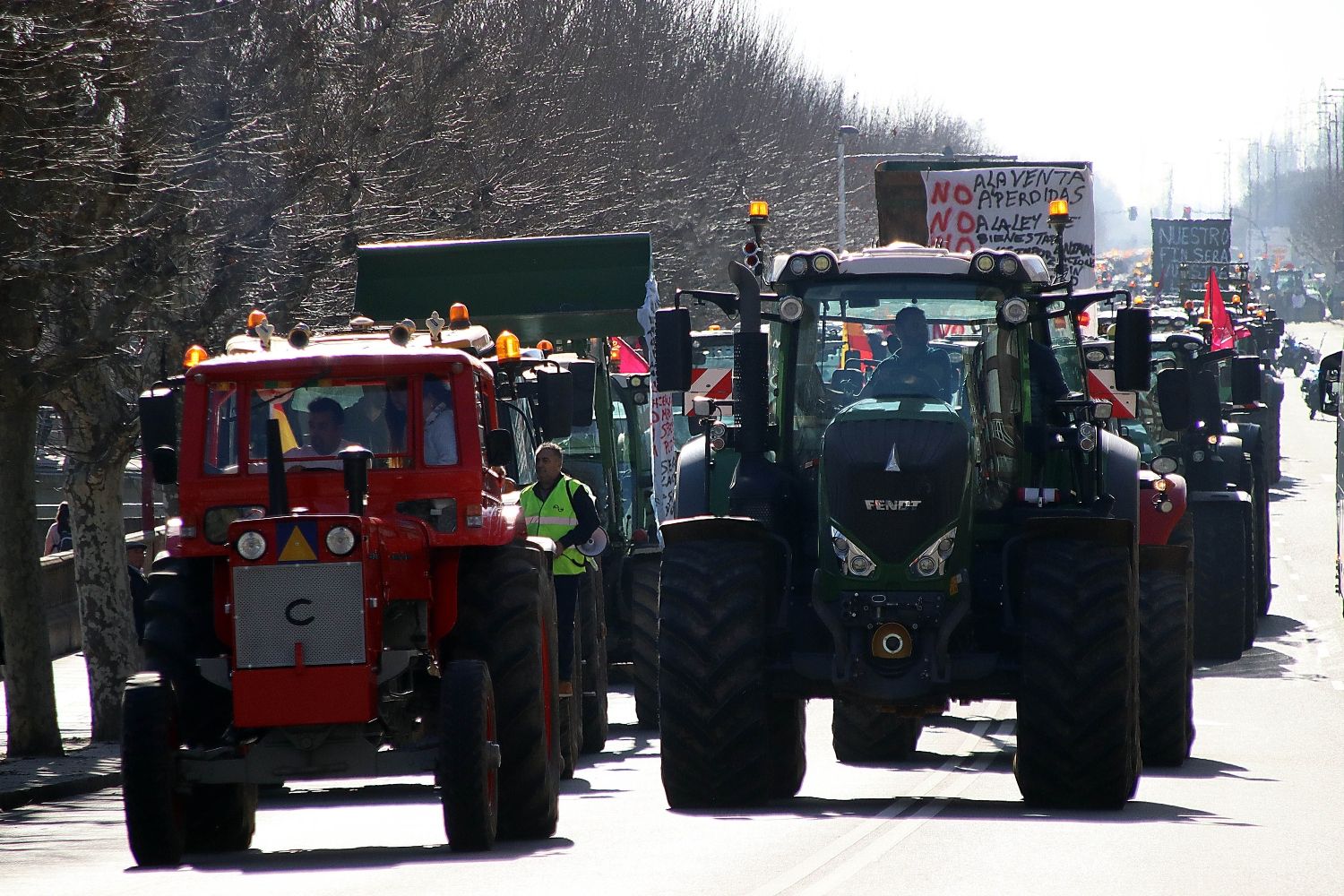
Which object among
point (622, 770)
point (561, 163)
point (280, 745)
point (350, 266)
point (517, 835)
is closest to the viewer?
point (280, 745)

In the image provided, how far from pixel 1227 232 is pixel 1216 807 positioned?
5859 cm

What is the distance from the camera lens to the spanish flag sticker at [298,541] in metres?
10.0

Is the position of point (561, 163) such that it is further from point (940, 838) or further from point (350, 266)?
point (940, 838)

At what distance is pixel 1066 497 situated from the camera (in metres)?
12.9

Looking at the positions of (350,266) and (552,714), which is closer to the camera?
(552,714)

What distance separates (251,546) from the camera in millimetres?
10016

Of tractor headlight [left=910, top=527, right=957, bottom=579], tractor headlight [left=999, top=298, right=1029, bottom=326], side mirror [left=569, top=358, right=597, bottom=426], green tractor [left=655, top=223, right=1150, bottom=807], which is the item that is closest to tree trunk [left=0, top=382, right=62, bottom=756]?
side mirror [left=569, top=358, right=597, bottom=426]

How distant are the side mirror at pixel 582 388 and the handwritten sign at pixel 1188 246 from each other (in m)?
54.8

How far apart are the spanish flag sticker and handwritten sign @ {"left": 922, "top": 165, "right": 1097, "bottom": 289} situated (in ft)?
48.4

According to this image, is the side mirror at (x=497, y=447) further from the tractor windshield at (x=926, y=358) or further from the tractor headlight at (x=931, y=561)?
the tractor headlight at (x=931, y=561)

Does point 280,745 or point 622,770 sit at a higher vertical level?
point 280,745

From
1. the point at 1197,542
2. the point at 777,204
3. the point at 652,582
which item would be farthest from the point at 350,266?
the point at 777,204

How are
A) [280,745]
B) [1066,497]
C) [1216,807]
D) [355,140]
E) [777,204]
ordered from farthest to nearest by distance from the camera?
[777,204], [355,140], [1066,497], [1216,807], [280,745]

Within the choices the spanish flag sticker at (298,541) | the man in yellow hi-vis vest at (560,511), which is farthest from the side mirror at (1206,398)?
the spanish flag sticker at (298,541)
